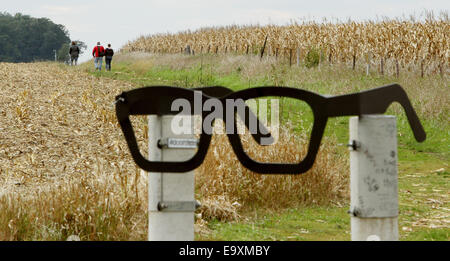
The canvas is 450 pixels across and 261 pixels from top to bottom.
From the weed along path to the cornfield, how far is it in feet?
13.0

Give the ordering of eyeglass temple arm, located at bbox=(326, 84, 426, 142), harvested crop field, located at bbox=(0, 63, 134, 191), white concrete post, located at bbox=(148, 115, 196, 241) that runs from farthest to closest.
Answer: harvested crop field, located at bbox=(0, 63, 134, 191)
white concrete post, located at bbox=(148, 115, 196, 241)
eyeglass temple arm, located at bbox=(326, 84, 426, 142)

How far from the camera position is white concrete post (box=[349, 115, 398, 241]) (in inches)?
60.8

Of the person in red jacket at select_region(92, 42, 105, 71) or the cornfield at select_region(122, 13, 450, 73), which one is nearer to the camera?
the cornfield at select_region(122, 13, 450, 73)

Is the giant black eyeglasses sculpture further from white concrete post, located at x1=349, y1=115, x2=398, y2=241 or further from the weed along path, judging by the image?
the weed along path

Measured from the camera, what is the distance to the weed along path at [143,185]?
496 cm

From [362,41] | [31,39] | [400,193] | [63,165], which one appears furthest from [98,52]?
[31,39]

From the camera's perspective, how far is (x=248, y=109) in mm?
1569

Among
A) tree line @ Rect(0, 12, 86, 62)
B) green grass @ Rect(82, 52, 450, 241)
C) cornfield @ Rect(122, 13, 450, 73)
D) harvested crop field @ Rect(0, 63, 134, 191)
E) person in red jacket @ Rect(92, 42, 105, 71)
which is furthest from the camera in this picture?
tree line @ Rect(0, 12, 86, 62)

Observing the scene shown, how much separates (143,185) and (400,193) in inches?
157

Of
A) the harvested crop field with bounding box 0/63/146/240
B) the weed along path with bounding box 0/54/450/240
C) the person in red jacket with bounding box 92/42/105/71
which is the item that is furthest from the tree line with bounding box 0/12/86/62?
the weed along path with bounding box 0/54/450/240

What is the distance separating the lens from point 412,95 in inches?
595

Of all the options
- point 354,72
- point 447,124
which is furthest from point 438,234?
point 354,72

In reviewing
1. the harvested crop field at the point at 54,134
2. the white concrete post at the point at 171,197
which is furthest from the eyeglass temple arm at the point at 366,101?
the harvested crop field at the point at 54,134

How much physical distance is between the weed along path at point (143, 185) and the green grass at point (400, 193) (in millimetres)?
16
